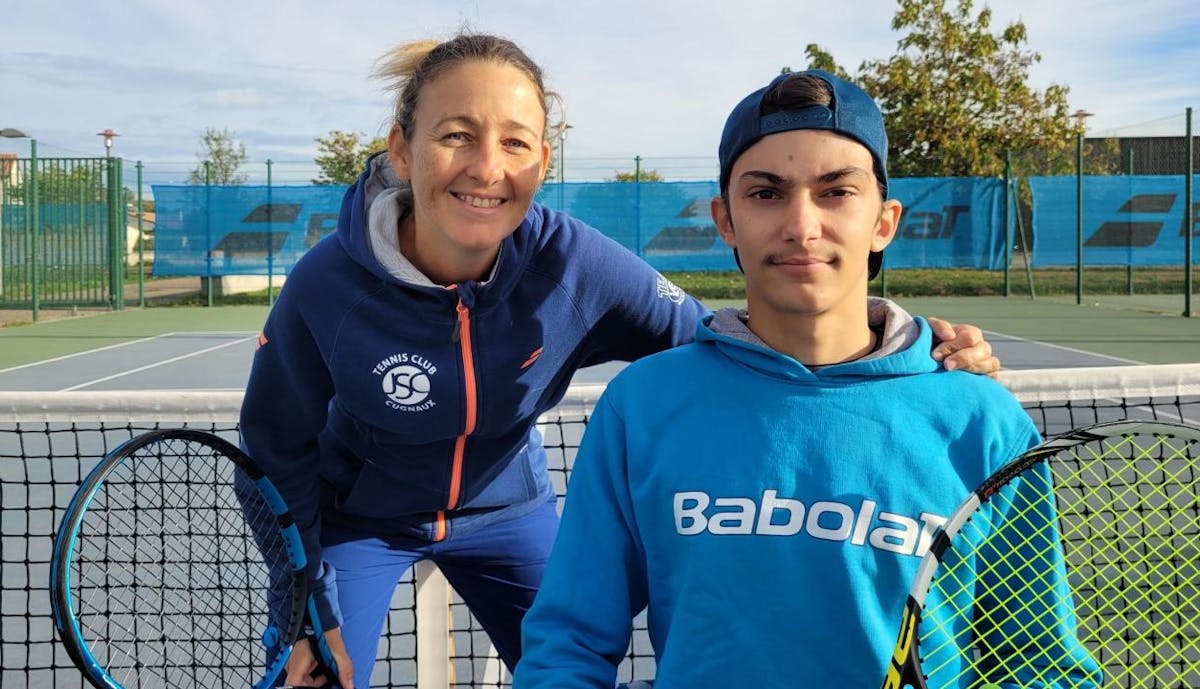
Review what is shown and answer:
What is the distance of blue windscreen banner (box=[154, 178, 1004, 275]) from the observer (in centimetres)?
1659

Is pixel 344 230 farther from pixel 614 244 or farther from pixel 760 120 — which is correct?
pixel 760 120

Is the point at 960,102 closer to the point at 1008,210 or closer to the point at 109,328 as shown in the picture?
the point at 1008,210

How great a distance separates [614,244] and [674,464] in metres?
0.89

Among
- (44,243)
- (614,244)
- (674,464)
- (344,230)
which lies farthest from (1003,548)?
(44,243)

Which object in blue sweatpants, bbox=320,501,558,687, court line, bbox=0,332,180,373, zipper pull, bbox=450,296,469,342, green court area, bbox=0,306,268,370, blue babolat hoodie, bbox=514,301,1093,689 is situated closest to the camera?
blue babolat hoodie, bbox=514,301,1093,689

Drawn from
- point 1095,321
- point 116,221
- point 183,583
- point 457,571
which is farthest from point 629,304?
point 116,221

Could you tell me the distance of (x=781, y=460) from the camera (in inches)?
57.6

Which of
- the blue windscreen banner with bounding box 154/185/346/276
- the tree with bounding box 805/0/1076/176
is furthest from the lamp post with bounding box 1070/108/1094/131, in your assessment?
the blue windscreen banner with bounding box 154/185/346/276

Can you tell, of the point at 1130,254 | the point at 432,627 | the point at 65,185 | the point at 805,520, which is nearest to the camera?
the point at 805,520

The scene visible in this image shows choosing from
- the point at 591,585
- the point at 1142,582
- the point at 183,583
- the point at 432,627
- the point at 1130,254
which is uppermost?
→ the point at 1130,254

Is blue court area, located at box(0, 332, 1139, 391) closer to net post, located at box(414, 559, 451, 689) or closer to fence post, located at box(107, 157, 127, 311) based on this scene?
fence post, located at box(107, 157, 127, 311)

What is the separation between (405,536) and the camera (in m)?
2.39

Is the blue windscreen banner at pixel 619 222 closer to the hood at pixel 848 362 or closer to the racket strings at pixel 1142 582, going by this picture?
the racket strings at pixel 1142 582

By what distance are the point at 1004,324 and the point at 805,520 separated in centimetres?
1281
